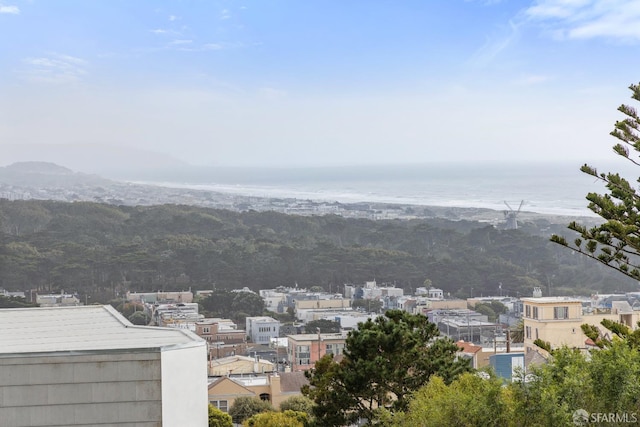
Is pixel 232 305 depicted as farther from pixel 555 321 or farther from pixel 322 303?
pixel 555 321

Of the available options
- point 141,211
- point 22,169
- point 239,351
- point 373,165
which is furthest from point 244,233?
point 373,165

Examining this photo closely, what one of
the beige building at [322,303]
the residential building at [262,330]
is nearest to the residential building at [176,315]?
the residential building at [262,330]

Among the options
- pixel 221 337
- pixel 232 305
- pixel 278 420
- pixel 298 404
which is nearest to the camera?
pixel 278 420

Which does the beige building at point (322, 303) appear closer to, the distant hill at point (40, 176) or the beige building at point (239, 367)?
the beige building at point (239, 367)

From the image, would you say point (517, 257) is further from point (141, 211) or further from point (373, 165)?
point (373, 165)

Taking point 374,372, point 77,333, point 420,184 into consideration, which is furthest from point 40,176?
point 77,333

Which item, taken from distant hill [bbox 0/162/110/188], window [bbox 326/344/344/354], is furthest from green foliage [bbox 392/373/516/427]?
distant hill [bbox 0/162/110/188]

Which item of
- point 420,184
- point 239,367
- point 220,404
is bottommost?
point 239,367
